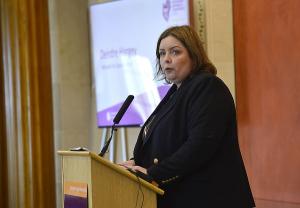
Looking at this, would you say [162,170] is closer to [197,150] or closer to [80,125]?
[197,150]

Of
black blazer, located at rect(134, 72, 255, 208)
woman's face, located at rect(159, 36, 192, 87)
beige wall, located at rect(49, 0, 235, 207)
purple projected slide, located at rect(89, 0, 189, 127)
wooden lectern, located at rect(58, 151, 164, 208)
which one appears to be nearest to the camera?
wooden lectern, located at rect(58, 151, 164, 208)

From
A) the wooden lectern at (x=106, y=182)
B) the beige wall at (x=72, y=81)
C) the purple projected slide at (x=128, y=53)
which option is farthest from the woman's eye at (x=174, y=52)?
the beige wall at (x=72, y=81)

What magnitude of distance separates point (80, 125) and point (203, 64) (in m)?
2.06

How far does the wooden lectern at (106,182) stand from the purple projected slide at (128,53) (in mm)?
1695

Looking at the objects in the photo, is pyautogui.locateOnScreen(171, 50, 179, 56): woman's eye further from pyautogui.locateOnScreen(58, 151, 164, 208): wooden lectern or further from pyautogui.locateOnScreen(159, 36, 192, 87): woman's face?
pyautogui.locateOnScreen(58, 151, 164, 208): wooden lectern

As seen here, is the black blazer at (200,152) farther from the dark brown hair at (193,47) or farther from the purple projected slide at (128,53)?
the purple projected slide at (128,53)

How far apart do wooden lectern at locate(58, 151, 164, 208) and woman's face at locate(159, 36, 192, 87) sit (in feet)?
1.54

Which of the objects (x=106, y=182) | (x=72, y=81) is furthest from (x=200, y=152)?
(x=72, y=81)

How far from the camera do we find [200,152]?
172 centimetres

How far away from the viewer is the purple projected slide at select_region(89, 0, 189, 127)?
3389 millimetres

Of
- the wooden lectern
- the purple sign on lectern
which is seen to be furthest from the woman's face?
the purple sign on lectern

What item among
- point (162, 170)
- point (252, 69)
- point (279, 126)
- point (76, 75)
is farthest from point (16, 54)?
point (162, 170)

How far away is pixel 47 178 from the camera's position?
145 inches

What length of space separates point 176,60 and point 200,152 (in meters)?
0.39
